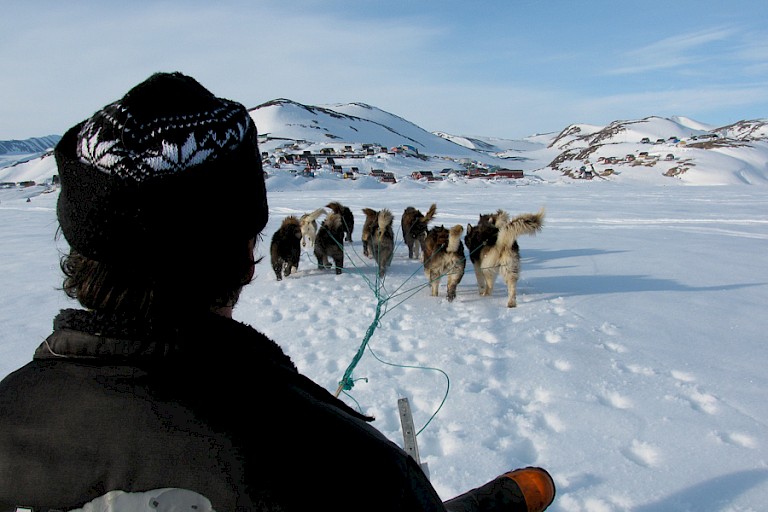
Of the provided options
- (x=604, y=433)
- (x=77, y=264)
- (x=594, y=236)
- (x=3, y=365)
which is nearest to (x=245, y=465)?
(x=77, y=264)

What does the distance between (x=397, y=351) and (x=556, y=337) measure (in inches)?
64.3

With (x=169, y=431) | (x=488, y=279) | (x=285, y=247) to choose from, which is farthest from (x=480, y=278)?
(x=169, y=431)

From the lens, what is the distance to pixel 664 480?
265cm

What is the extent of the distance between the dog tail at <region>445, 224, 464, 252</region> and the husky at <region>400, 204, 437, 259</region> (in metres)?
1.98

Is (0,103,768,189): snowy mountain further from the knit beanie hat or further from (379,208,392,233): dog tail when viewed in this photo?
the knit beanie hat

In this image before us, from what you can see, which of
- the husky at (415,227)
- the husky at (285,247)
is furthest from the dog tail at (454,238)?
the husky at (285,247)

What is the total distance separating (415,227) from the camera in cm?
844

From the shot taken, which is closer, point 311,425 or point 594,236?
point 311,425

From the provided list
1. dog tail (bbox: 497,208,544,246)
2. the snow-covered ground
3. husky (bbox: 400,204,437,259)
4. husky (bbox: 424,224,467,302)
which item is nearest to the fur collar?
the snow-covered ground

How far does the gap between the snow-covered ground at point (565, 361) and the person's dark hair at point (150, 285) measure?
0.45 metres

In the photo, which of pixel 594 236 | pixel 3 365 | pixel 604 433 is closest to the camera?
pixel 604 433

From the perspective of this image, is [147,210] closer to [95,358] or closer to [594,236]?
[95,358]

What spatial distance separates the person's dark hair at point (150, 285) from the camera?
942 mm

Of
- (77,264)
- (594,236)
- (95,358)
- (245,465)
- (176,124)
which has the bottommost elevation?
(594,236)
